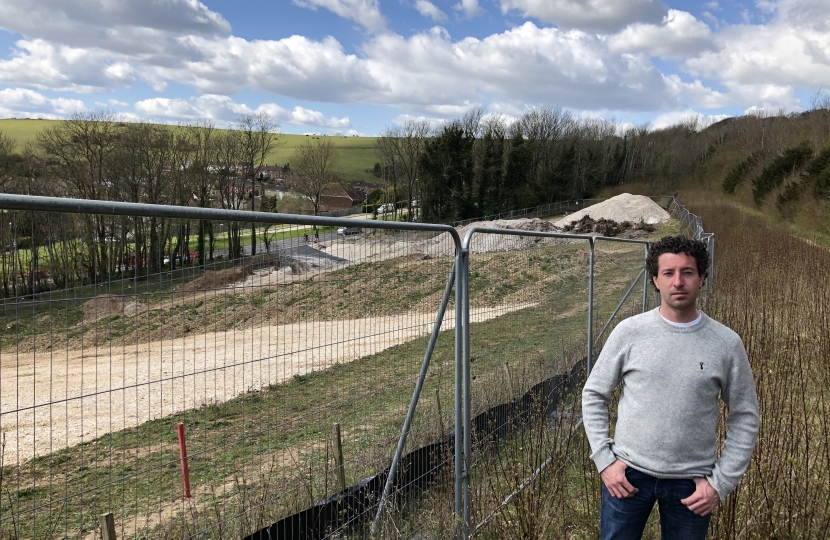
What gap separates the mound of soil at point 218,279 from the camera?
2.51 meters

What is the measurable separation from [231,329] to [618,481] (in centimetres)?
176

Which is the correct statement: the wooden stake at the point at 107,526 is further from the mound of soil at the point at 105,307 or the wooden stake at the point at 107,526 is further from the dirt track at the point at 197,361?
the mound of soil at the point at 105,307

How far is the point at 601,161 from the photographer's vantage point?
7581 cm

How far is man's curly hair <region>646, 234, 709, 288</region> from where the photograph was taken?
8.31ft

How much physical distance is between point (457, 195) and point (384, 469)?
5539cm

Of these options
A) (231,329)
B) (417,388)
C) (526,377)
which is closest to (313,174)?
(526,377)

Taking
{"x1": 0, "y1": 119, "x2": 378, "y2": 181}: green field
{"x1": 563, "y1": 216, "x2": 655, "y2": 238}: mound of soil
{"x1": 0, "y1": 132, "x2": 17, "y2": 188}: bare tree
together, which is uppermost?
{"x1": 0, "y1": 119, "x2": 378, "y2": 181}: green field

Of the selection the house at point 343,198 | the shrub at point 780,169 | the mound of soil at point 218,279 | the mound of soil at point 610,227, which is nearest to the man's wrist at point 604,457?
the mound of soil at point 218,279

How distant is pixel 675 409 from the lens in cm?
245

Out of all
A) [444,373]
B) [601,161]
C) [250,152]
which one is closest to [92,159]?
[250,152]

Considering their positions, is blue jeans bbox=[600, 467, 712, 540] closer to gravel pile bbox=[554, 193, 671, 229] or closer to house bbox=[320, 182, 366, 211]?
gravel pile bbox=[554, 193, 671, 229]

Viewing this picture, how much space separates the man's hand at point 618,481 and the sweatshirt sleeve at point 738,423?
304mm

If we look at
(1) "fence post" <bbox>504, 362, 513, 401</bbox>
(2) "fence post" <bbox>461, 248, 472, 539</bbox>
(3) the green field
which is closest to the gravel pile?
(1) "fence post" <bbox>504, 362, 513, 401</bbox>

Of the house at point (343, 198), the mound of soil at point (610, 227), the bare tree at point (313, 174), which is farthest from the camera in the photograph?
the house at point (343, 198)
